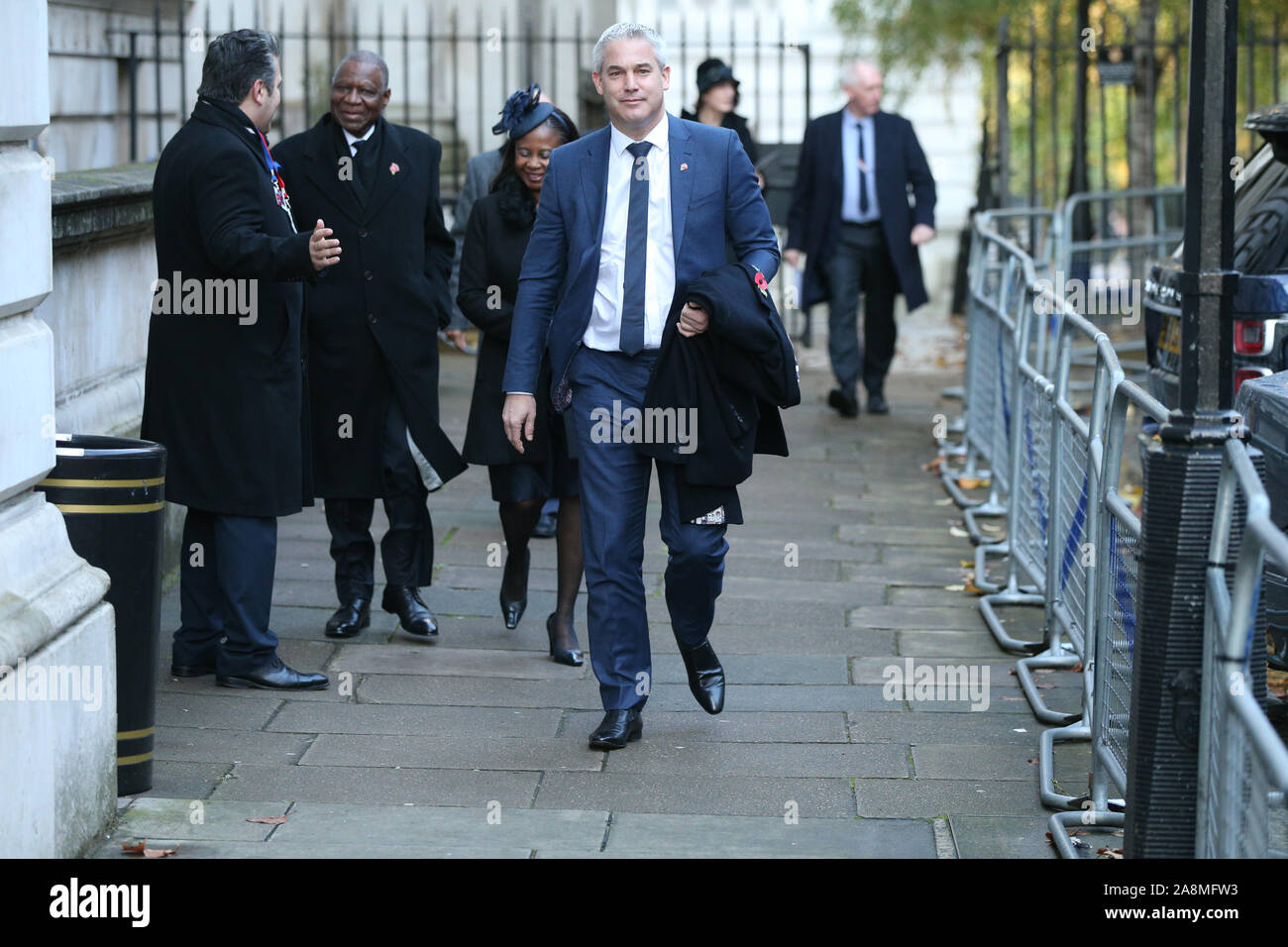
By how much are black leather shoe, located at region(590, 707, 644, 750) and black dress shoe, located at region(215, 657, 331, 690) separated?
1.07m

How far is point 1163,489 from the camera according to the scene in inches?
149

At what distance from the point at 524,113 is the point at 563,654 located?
6.15ft

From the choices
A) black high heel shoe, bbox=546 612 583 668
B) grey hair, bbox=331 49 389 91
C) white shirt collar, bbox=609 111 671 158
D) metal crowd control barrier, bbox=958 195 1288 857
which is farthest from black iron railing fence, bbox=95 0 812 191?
white shirt collar, bbox=609 111 671 158

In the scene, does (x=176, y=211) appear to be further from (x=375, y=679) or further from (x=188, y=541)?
(x=375, y=679)

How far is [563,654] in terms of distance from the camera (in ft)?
20.9

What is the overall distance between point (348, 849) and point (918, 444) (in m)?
7.19

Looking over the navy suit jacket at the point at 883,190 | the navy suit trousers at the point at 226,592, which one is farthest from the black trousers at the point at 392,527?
the navy suit jacket at the point at 883,190

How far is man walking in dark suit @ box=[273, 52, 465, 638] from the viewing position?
6.46 metres

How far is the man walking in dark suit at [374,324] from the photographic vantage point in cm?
646

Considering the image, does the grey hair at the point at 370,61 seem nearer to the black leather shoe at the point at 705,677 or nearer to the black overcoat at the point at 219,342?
the black overcoat at the point at 219,342

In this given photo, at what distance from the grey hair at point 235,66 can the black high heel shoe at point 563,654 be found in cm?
207

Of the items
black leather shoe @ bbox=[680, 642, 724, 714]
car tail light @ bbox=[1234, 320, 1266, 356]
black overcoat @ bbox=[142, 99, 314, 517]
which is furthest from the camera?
car tail light @ bbox=[1234, 320, 1266, 356]

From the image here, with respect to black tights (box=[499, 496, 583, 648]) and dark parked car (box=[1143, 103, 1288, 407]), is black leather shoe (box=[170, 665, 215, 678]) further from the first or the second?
dark parked car (box=[1143, 103, 1288, 407])
